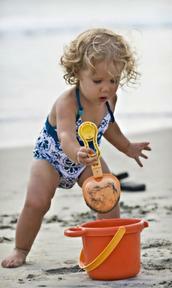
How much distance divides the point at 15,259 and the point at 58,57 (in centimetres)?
796

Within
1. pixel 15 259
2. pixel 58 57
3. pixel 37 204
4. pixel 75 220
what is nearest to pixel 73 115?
pixel 37 204

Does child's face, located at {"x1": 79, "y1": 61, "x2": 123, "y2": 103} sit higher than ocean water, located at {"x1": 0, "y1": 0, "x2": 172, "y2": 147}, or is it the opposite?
ocean water, located at {"x1": 0, "y1": 0, "x2": 172, "y2": 147}

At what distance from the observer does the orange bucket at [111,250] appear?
360cm

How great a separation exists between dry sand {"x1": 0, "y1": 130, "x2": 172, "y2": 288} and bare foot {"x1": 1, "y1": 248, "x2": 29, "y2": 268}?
36 mm

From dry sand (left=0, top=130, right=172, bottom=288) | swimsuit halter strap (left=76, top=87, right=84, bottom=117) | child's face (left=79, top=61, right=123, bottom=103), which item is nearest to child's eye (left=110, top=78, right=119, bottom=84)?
child's face (left=79, top=61, right=123, bottom=103)

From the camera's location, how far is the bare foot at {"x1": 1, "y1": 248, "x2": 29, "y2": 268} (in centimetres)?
402

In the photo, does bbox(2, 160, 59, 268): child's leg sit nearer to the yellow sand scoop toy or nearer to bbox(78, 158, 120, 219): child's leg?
bbox(78, 158, 120, 219): child's leg

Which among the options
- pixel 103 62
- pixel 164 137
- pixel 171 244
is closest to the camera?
pixel 103 62

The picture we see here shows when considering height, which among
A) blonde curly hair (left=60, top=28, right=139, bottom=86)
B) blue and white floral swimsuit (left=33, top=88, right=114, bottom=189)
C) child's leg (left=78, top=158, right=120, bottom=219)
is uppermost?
blonde curly hair (left=60, top=28, right=139, bottom=86)

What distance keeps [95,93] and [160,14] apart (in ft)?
32.8

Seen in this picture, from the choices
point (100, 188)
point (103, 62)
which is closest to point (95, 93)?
point (103, 62)

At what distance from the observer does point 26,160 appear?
6.97 m

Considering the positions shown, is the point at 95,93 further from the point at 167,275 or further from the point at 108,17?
the point at 108,17

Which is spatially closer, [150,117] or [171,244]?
[171,244]
